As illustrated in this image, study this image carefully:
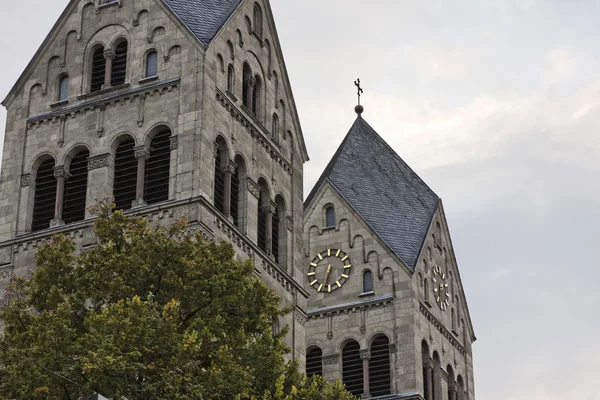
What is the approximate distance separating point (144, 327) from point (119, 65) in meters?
18.1

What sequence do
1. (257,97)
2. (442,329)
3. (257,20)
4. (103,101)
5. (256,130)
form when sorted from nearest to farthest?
1. (103,101)
2. (256,130)
3. (257,97)
4. (257,20)
5. (442,329)

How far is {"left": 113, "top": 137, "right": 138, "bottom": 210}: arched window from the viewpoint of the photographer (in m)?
44.6

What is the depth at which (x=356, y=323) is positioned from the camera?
60000 mm

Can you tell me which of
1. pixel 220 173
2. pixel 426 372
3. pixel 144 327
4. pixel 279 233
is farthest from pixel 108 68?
pixel 426 372

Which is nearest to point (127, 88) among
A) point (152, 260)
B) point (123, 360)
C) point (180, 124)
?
point (180, 124)

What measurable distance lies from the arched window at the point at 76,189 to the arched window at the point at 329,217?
18.7 meters

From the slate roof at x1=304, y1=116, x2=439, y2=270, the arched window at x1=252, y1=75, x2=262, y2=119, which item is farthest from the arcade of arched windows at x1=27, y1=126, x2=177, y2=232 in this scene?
the slate roof at x1=304, y1=116, x2=439, y2=270

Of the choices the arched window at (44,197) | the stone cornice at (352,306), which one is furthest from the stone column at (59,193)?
the stone cornice at (352,306)

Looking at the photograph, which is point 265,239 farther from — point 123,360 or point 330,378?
point 123,360

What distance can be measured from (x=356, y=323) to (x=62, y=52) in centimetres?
1766

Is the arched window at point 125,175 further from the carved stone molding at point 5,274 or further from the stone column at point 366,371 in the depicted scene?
the stone column at point 366,371

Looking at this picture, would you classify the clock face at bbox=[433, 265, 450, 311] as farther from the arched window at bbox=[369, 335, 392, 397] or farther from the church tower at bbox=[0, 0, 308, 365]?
the church tower at bbox=[0, 0, 308, 365]

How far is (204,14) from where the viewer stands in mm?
48312

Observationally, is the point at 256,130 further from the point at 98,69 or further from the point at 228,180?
the point at 98,69
